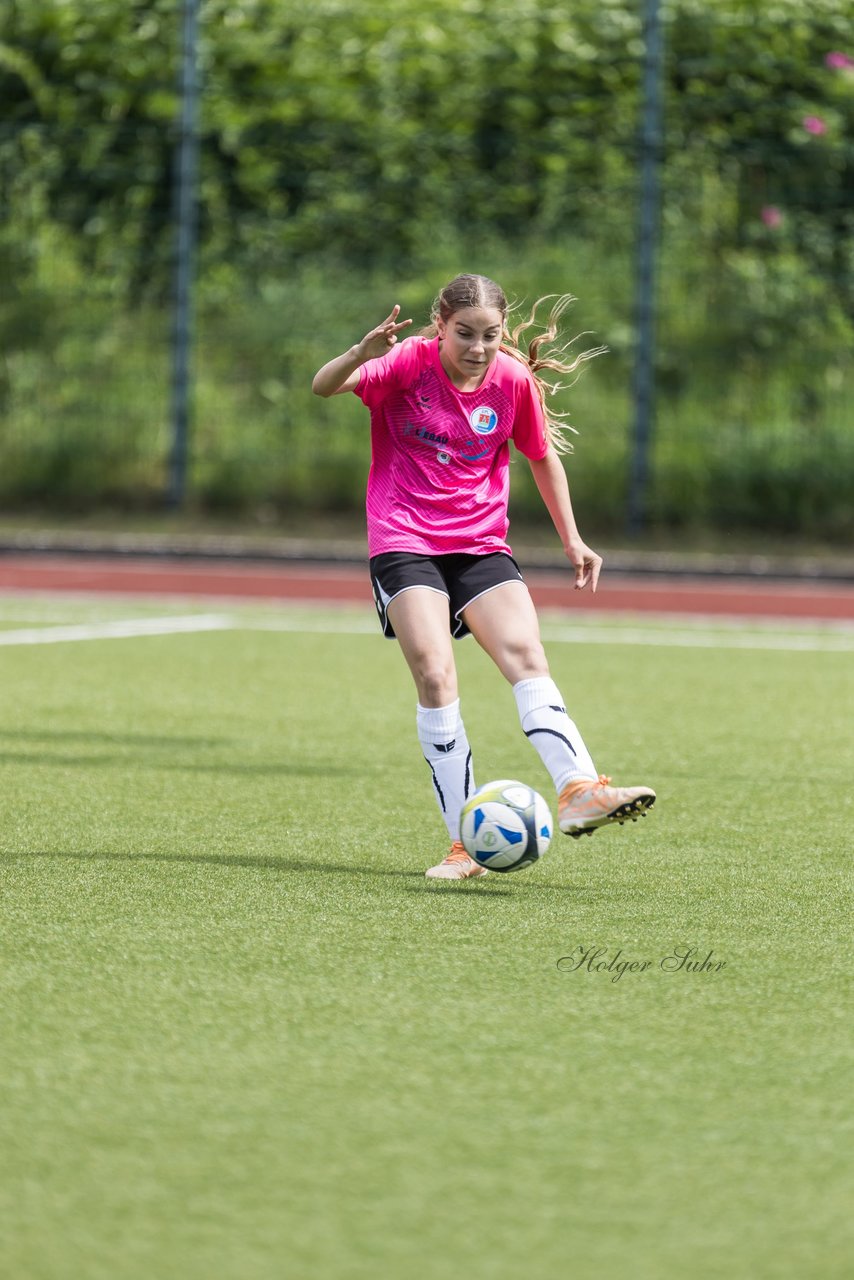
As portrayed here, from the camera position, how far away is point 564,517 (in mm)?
5695

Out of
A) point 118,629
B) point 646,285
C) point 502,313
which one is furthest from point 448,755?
point 646,285

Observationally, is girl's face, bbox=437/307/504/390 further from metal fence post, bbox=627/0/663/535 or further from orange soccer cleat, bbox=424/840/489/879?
metal fence post, bbox=627/0/663/535

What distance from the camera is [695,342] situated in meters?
17.1

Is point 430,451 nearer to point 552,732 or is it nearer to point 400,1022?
point 552,732

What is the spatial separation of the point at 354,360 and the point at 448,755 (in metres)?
1.06

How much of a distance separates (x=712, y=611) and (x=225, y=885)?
8750 millimetres

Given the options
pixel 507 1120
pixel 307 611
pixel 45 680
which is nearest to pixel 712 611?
pixel 307 611

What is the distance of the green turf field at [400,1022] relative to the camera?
2.81m

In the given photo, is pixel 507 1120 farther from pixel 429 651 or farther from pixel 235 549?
pixel 235 549

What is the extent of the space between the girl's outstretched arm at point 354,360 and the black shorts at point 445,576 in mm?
463

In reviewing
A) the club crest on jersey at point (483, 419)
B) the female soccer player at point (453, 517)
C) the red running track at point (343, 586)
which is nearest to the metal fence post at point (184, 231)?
the red running track at point (343, 586)

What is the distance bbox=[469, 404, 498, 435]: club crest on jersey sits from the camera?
5.54 m
